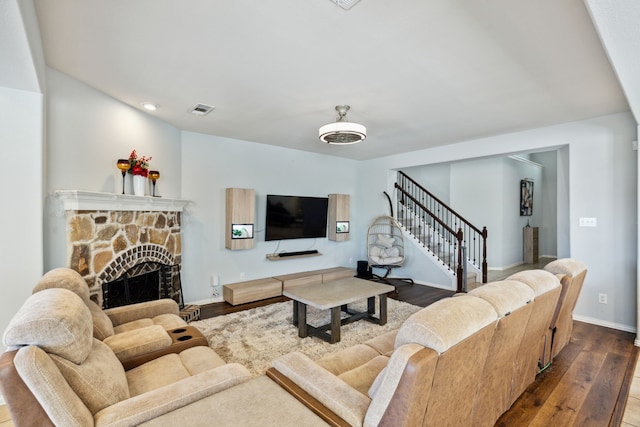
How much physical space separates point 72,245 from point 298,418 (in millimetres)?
2836

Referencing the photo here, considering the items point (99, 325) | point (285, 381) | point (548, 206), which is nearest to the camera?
point (285, 381)

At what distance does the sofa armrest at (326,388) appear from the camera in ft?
4.07

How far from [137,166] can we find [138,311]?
163 cm

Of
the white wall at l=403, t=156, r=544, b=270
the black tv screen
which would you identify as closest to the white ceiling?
the black tv screen

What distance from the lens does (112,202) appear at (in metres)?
3.24

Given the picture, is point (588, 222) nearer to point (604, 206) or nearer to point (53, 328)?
point (604, 206)

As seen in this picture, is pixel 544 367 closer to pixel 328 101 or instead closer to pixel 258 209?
pixel 328 101

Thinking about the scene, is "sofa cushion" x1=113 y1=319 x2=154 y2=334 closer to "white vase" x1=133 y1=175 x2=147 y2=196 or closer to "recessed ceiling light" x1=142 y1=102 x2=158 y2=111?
"white vase" x1=133 y1=175 x2=147 y2=196

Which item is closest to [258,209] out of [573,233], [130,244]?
[130,244]

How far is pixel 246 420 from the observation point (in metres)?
1.18

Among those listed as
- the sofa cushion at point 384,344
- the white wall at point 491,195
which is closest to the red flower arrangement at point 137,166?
the sofa cushion at point 384,344

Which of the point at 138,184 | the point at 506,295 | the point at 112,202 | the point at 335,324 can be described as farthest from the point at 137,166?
the point at 506,295

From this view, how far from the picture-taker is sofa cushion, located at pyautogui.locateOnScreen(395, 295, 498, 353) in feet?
3.78

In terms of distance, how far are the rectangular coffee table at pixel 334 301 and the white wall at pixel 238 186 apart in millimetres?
1753
